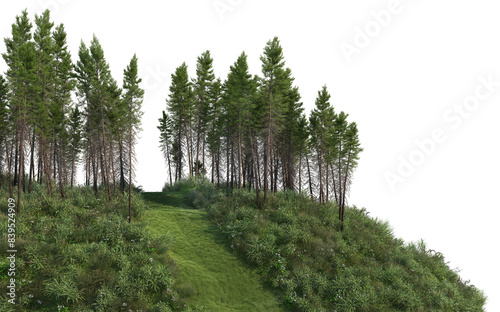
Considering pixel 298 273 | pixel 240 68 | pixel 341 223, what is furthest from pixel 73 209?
pixel 341 223

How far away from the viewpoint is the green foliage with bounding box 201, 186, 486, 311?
1494 cm

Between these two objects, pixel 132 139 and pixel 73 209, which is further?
pixel 132 139

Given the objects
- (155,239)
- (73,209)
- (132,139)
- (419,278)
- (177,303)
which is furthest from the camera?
(132,139)

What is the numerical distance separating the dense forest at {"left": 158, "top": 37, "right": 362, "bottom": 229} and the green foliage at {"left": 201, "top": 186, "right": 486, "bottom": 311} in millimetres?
2696

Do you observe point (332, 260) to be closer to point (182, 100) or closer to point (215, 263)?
point (215, 263)

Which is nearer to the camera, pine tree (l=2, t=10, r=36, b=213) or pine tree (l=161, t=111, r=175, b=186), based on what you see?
pine tree (l=2, t=10, r=36, b=213)

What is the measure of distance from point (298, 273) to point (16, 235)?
17.0 meters

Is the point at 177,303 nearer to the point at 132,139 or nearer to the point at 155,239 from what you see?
the point at 155,239

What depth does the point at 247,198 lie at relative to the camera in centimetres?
2530

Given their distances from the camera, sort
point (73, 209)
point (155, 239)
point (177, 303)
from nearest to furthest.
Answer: point (177, 303)
point (155, 239)
point (73, 209)

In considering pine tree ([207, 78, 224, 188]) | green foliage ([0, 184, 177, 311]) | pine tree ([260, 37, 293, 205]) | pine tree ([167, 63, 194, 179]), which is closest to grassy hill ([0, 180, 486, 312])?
green foliage ([0, 184, 177, 311])

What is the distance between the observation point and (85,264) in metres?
13.6

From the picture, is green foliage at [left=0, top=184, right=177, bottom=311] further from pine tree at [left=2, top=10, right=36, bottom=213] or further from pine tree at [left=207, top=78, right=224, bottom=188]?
pine tree at [left=207, top=78, right=224, bottom=188]

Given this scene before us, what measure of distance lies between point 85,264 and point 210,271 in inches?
269
